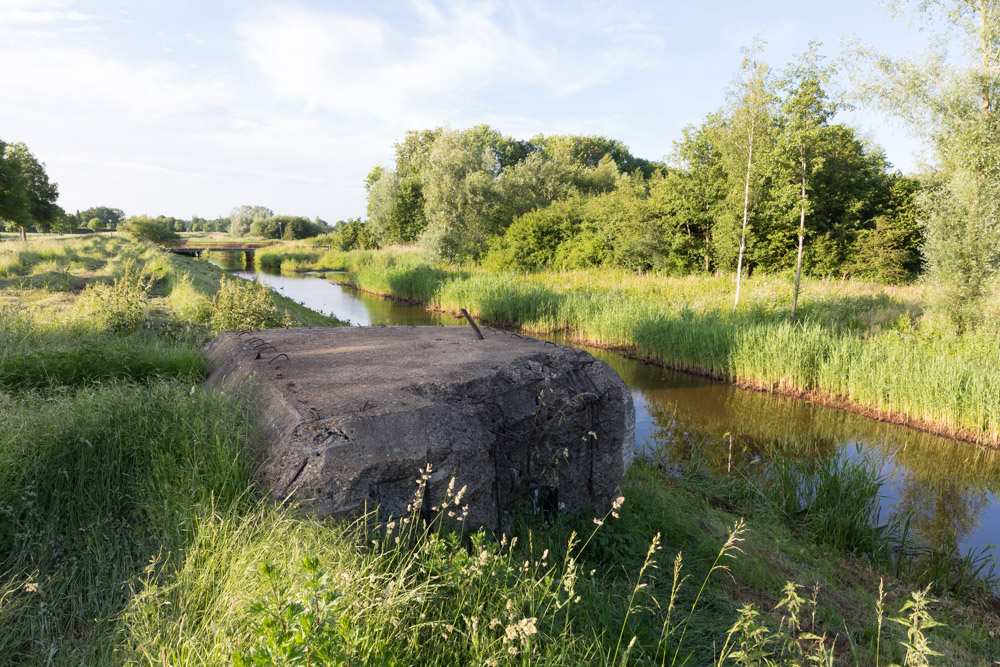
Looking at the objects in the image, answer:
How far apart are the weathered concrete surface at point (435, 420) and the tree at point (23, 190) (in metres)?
30.5

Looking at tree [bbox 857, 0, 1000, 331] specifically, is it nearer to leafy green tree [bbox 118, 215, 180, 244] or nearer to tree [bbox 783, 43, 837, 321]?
tree [bbox 783, 43, 837, 321]

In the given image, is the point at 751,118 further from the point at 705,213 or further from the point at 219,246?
the point at 219,246

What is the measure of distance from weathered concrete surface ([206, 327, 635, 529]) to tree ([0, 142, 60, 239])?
30542mm

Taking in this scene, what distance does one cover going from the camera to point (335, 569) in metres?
2.18

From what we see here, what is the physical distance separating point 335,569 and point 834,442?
8.04 m

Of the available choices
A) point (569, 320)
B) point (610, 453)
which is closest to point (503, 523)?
point (610, 453)

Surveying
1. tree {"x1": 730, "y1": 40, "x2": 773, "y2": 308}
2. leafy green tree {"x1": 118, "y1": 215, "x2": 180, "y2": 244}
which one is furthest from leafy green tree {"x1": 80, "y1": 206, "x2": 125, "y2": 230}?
tree {"x1": 730, "y1": 40, "x2": 773, "y2": 308}

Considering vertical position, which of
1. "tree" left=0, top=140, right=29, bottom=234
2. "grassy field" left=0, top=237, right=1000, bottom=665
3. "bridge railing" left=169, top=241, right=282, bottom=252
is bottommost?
"grassy field" left=0, top=237, right=1000, bottom=665

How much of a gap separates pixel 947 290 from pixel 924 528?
21.7 ft

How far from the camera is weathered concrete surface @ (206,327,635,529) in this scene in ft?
9.59

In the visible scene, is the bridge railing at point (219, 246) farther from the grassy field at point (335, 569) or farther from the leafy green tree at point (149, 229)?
the grassy field at point (335, 569)

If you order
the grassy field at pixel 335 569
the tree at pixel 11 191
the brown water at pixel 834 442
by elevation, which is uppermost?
the tree at pixel 11 191

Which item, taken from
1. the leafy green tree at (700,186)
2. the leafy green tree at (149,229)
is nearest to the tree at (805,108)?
the leafy green tree at (700,186)

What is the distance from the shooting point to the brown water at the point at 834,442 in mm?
5930
